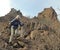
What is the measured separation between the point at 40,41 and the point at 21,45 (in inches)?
124

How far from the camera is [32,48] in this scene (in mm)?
24078

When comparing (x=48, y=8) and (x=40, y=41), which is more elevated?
(x=48, y=8)

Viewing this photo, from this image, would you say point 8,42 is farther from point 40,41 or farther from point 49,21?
point 49,21

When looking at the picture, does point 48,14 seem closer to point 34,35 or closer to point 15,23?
point 34,35

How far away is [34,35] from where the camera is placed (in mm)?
27641

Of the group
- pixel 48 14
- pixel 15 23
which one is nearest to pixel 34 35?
pixel 15 23

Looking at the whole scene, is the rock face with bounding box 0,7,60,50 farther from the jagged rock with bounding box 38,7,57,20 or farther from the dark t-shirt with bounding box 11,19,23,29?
the dark t-shirt with bounding box 11,19,23,29

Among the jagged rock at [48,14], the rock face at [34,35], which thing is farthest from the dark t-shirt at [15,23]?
the jagged rock at [48,14]

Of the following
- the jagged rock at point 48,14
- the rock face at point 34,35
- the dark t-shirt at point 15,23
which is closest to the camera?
the dark t-shirt at point 15,23

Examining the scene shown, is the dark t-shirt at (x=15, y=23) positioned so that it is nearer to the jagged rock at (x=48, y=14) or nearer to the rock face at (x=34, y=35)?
the rock face at (x=34, y=35)

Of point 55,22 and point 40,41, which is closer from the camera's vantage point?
point 40,41

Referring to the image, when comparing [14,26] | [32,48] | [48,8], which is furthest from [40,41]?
[48,8]

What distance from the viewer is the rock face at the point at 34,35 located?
942 inches

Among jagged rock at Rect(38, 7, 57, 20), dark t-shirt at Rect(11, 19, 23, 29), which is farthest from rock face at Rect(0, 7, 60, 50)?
dark t-shirt at Rect(11, 19, 23, 29)
